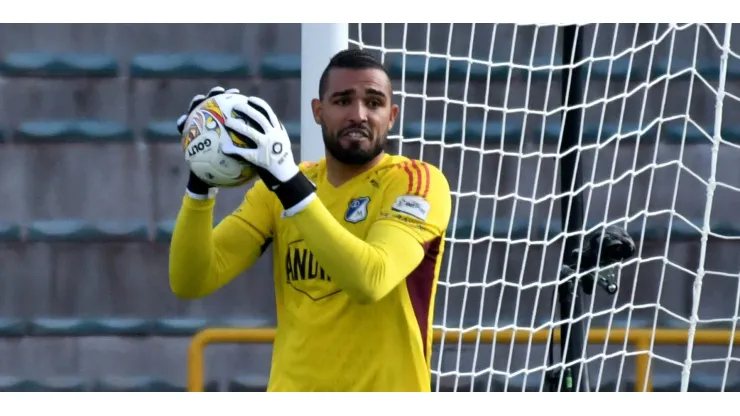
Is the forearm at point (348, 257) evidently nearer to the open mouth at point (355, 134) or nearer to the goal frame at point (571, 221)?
the open mouth at point (355, 134)

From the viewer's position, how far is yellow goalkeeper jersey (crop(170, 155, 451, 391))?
101 inches

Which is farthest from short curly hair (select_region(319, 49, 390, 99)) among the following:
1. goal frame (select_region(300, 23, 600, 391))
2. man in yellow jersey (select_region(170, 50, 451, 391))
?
goal frame (select_region(300, 23, 600, 391))

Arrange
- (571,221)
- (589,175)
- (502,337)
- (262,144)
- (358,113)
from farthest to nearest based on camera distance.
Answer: (589,175) < (502,337) < (571,221) < (358,113) < (262,144)

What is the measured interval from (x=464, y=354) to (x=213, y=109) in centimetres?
271

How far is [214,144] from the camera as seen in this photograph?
2.43 m

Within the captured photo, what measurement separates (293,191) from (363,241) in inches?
7.0

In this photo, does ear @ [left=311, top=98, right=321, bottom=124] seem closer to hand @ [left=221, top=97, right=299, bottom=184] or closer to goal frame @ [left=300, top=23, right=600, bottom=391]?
hand @ [left=221, top=97, right=299, bottom=184]

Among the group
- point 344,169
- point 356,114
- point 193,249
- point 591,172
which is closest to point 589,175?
point 591,172

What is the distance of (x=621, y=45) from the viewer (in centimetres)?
506

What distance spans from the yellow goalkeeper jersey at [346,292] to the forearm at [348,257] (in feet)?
0.13

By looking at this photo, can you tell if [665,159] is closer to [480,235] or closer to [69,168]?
[480,235]

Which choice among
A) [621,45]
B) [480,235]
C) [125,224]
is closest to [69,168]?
[125,224]

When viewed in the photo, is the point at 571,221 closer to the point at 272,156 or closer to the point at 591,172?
the point at 591,172

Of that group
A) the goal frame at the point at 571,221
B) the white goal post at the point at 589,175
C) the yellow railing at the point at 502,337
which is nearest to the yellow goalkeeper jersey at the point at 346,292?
the goal frame at the point at 571,221
